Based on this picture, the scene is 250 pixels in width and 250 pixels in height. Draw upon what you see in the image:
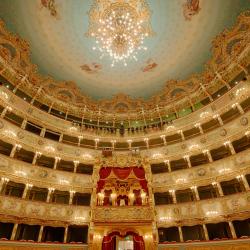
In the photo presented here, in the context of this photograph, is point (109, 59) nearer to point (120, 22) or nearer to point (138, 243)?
point (120, 22)

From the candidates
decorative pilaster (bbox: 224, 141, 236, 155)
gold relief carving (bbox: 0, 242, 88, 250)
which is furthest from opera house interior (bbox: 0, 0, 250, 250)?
decorative pilaster (bbox: 224, 141, 236, 155)

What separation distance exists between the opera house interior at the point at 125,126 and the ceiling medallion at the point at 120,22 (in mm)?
112

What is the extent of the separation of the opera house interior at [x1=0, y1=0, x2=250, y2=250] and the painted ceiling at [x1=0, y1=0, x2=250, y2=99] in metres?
0.10

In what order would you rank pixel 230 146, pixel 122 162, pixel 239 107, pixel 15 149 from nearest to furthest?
1. pixel 230 146
2. pixel 15 149
3. pixel 122 162
4. pixel 239 107

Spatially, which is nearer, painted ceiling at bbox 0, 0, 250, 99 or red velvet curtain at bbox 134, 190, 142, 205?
red velvet curtain at bbox 134, 190, 142, 205

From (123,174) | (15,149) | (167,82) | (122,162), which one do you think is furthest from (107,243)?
(167,82)

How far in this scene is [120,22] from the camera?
18750mm

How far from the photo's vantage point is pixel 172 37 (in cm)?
2133

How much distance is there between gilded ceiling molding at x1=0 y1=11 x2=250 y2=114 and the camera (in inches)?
781

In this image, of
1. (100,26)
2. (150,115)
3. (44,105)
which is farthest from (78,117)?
(100,26)

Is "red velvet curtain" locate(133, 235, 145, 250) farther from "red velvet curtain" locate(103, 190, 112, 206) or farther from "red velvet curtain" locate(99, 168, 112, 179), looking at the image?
"red velvet curtain" locate(99, 168, 112, 179)

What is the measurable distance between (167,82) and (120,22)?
355 inches

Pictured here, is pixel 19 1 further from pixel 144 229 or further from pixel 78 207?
pixel 144 229

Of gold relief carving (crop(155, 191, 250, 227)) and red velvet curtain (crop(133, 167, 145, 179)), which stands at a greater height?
red velvet curtain (crop(133, 167, 145, 179))
